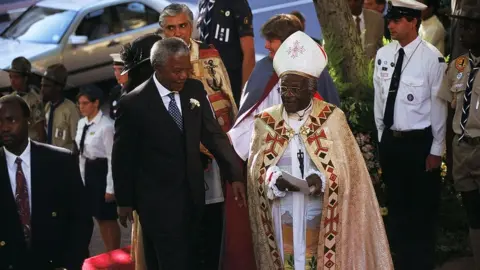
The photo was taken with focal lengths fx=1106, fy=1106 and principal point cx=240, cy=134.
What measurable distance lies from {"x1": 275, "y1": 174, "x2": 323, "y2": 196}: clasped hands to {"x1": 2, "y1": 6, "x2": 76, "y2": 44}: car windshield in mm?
10068

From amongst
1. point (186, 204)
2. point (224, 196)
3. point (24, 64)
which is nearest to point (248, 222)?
point (224, 196)

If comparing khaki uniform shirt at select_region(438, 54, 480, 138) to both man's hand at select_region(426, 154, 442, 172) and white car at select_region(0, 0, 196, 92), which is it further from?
white car at select_region(0, 0, 196, 92)

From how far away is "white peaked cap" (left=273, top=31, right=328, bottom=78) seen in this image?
7.06 m

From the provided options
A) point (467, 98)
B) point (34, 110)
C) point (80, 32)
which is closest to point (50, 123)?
point (34, 110)

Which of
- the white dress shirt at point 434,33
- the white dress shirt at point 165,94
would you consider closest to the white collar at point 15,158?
the white dress shirt at point 165,94

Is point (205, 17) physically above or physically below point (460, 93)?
above

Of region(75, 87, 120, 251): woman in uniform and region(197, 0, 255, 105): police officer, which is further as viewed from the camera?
region(197, 0, 255, 105): police officer

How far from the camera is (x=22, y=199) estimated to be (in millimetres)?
6441

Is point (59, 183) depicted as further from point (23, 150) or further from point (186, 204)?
point (186, 204)

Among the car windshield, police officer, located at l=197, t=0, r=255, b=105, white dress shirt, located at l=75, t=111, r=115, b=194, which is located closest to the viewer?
white dress shirt, located at l=75, t=111, r=115, b=194

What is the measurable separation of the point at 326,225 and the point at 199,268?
1553 mm

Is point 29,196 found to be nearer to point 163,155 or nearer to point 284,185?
point 163,155

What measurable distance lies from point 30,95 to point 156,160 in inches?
173

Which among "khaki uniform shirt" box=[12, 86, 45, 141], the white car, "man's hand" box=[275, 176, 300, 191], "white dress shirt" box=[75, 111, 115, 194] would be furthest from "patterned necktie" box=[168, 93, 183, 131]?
the white car
